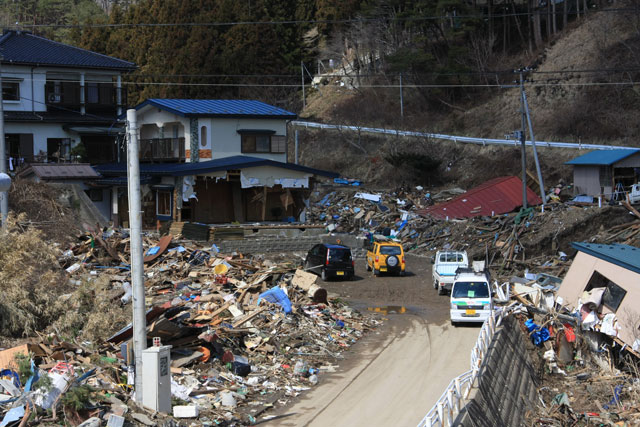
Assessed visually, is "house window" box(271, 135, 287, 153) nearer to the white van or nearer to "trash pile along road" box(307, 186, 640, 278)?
"trash pile along road" box(307, 186, 640, 278)

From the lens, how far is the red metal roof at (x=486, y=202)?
4394 cm

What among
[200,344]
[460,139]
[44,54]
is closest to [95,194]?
[44,54]

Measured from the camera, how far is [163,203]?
143 feet

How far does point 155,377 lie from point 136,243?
2521 mm

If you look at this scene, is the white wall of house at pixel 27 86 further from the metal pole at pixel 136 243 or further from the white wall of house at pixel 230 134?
the metal pole at pixel 136 243

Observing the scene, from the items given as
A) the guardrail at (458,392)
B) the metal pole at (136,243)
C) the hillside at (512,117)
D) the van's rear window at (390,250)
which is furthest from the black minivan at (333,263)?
the hillside at (512,117)

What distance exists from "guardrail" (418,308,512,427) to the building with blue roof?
4147mm

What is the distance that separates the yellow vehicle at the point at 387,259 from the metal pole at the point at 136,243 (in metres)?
21.4

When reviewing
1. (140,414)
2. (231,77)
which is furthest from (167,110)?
(140,414)

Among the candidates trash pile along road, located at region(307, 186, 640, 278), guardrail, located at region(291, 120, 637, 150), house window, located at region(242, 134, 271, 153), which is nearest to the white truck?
trash pile along road, located at region(307, 186, 640, 278)

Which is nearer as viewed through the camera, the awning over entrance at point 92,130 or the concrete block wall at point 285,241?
the concrete block wall at point 285,241

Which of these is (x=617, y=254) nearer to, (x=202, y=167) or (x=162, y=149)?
(x=202, y=167)

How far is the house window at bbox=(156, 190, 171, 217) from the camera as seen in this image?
43.2 meters

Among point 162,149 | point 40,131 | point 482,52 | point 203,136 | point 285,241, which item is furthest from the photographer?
point 482,52
